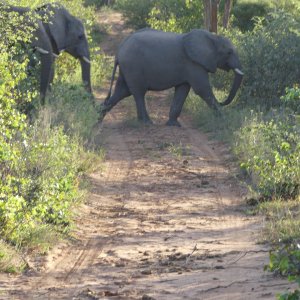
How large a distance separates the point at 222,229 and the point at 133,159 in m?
4.54

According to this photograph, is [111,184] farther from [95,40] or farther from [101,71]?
[95,40]

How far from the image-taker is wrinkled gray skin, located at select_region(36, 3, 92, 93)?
1692 cm

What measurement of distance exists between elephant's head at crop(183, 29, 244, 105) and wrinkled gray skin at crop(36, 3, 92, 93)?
2.08m

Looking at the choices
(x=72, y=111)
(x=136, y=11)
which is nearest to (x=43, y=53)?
(x=72, y=111)

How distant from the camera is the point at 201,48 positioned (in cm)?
1697

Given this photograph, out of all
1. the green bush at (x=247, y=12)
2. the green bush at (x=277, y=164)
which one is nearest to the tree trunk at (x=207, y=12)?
the green bush at (x=247, y=12)

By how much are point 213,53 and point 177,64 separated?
712 millimetres

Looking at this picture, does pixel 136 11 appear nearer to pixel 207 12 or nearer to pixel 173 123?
pixel 207 12

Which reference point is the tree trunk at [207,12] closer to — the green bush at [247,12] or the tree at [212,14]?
the tree at [212,14]

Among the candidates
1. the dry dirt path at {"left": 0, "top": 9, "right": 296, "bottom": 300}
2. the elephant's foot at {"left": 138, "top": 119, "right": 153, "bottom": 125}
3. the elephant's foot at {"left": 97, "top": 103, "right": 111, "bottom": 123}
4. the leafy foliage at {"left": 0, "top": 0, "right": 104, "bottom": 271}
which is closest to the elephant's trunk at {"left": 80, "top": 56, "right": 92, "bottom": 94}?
the elephant's foot at {"left": 97, "top": 103, "right": 111, "bottom": 123}

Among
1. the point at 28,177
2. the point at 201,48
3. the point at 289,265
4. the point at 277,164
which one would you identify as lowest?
the point at 201,48

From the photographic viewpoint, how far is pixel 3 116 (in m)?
8.06

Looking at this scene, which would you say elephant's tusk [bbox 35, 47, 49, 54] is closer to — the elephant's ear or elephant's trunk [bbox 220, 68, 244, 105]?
the elephant's ear

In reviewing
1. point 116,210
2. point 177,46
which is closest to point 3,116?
point 116,210
